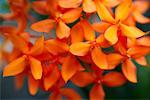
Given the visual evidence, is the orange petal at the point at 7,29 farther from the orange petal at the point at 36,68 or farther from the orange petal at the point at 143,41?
the orange petal at the point at 143,41

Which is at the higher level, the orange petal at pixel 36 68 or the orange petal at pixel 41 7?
the orange petal at pixel 41 7

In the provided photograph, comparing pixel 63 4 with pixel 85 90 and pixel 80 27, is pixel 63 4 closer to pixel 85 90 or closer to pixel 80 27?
pixel 80 27

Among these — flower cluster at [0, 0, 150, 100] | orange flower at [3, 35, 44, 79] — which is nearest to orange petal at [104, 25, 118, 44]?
flower cluster at [0, 0, 150, 100]

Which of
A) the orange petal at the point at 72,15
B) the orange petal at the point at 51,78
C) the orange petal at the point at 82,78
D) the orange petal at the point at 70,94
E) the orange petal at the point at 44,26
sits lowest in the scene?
the orange petal at the point at 70,94

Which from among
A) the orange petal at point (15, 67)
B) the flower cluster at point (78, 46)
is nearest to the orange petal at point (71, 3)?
the flower cluster at point (78, 46)

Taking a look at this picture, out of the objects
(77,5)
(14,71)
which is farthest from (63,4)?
(14,71)
